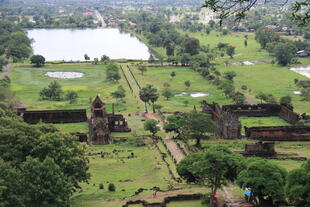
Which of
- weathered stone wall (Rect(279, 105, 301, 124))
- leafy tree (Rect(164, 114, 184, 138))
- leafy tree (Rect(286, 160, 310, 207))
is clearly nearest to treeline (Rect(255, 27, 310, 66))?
weathered stone wall (Rect(279, 105, 301, 124))

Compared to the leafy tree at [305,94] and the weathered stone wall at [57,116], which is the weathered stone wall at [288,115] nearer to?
the leafy tree at [305,94]

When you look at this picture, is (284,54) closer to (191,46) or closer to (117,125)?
(191,46)

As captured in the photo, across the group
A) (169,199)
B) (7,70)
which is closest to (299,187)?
(169,199)

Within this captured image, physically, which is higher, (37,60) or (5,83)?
(37,60)

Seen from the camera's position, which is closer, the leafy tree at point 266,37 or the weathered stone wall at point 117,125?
the weathered stone wall at point 117,125

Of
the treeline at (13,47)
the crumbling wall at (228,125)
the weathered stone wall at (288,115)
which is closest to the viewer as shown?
the crumbling wall at (228,125)

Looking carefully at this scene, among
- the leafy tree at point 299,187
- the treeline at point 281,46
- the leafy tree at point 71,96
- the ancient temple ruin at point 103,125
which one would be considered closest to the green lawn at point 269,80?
the treeline at point 281,46

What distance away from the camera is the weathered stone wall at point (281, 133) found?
6084 centimetres

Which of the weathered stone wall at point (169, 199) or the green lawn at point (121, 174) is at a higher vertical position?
the weathered stone wall at point (169, 199)

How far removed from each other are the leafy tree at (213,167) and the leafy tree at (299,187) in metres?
5.32

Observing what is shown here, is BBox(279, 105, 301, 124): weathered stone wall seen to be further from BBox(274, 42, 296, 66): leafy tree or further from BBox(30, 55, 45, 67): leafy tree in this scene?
BBox(30, 55, 45, 67): leafy tree

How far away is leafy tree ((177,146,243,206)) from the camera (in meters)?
38.2

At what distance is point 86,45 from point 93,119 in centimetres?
10333

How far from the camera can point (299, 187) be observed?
33.2 m
